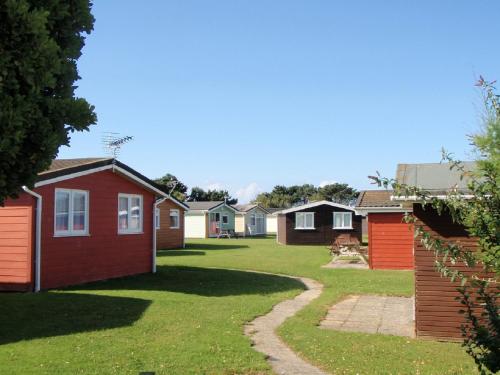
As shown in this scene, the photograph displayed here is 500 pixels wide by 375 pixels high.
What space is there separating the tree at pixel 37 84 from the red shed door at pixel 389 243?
17745 millimetres

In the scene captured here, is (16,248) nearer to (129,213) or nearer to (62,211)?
(62,211)

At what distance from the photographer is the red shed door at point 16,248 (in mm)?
13422

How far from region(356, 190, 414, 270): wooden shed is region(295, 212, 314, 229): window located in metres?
18.9

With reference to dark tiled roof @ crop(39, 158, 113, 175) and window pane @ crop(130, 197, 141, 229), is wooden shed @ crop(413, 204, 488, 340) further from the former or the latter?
window pane @ crop(130, 197, 141, 229)

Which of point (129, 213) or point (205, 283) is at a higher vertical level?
point (129, 213)

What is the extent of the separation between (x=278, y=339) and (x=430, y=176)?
367 centimetres

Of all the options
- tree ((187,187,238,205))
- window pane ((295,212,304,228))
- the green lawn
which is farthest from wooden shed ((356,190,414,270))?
tree ((187,187,238,205))

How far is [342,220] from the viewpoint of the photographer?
130 feet

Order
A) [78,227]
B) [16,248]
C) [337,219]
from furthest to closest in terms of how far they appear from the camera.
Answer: [337,219]
[78,227]
[16,248]

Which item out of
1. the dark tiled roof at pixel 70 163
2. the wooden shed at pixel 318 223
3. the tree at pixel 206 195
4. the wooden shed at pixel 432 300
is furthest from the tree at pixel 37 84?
the tree at pixel 206 195

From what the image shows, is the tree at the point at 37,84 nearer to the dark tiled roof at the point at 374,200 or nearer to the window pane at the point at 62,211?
the window pane at the point at 62,211

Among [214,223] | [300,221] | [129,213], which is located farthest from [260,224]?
[129,213]

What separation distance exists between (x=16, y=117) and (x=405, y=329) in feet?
26.8

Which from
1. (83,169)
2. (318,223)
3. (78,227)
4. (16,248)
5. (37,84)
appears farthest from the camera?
(318,223)
